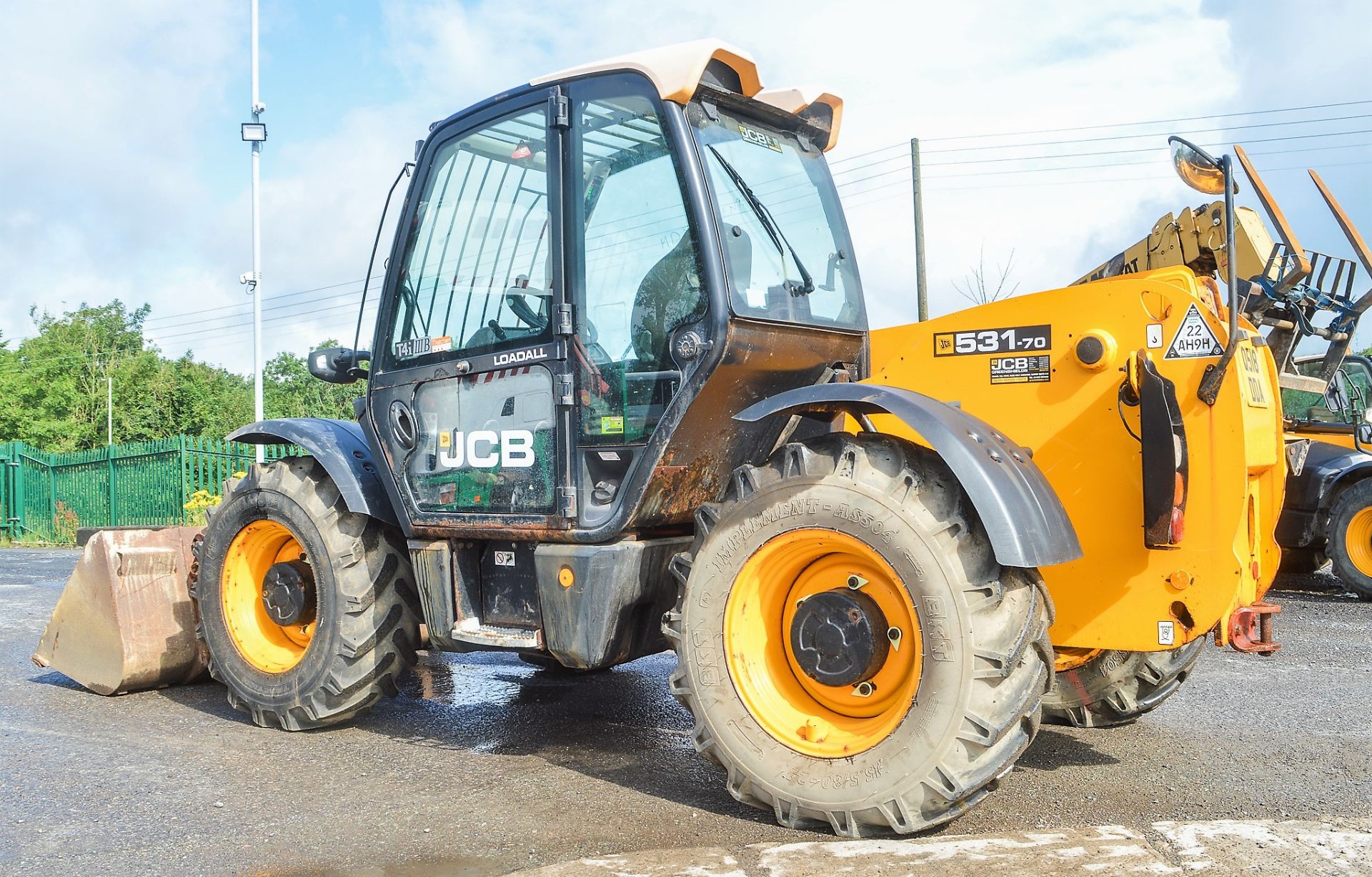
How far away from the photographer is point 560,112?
445cm

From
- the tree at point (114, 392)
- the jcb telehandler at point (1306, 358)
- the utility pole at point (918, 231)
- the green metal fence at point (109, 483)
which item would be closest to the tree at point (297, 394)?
the tree at point (114, 392)

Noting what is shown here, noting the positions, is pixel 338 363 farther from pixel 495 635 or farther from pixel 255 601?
pixel 495 635

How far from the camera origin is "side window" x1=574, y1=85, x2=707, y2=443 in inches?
167

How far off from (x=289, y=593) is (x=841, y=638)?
2.84m

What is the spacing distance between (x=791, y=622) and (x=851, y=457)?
24.5 inches

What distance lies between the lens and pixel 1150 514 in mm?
3736

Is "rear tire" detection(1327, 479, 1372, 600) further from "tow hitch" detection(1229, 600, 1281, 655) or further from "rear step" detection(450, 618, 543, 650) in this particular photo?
"rear step" detection(450, 618, 543, 650)

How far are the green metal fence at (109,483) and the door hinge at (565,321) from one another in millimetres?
15705

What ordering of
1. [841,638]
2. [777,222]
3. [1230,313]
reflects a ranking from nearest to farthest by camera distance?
[1230,313] → [841,638] → [777,222]

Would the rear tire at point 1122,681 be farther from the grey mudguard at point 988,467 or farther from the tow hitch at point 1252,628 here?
the grey mudguard at point 988,467

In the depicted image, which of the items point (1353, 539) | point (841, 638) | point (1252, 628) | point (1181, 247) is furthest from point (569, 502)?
point (1353, 539)

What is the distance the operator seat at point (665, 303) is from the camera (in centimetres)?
418

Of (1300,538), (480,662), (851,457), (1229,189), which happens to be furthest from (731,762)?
(1300,538)

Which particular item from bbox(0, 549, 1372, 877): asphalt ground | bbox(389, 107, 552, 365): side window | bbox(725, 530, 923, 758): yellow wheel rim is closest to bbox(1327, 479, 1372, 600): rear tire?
bbox(0, 549, 1372, 877): asphalt ground
